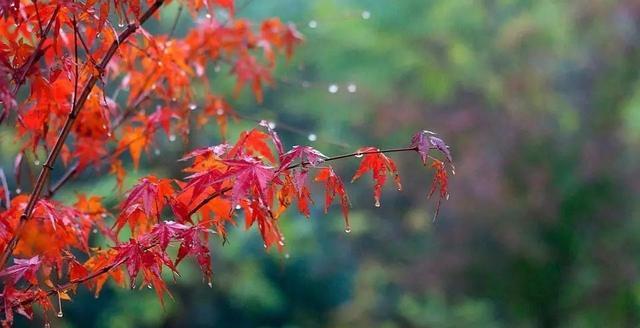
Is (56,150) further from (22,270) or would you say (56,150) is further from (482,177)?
(482,177)

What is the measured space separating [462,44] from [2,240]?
3.52m

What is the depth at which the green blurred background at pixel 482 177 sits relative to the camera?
4.31 meters

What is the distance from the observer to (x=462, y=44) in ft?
14.7

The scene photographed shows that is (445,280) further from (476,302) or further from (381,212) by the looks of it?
(381,212)

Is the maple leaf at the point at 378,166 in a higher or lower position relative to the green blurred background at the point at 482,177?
lower

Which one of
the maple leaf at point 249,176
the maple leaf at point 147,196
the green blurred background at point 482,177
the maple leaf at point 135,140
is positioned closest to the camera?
the maple leaf at point 249,176

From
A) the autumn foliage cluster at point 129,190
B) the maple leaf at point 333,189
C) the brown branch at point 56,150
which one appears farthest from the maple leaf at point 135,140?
the maple leaf at point 333,189

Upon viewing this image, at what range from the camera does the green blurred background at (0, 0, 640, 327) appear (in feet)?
14.1

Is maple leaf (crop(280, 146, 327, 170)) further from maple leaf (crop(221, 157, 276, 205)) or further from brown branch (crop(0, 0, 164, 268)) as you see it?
brown branch (crop(0, 0, 164, 268))

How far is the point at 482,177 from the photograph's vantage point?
423 centimetres

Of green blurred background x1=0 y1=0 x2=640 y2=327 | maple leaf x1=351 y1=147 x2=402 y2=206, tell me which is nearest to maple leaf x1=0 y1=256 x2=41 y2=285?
maple leaf x1=351 y1=147 x2=402 y2=206

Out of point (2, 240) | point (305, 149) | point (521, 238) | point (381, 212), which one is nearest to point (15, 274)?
point (2, 240)

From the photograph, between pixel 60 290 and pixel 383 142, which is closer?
pixel 60 290

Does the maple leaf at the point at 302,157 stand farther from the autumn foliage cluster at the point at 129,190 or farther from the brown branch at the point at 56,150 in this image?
the brown branch at the point at 56,150
